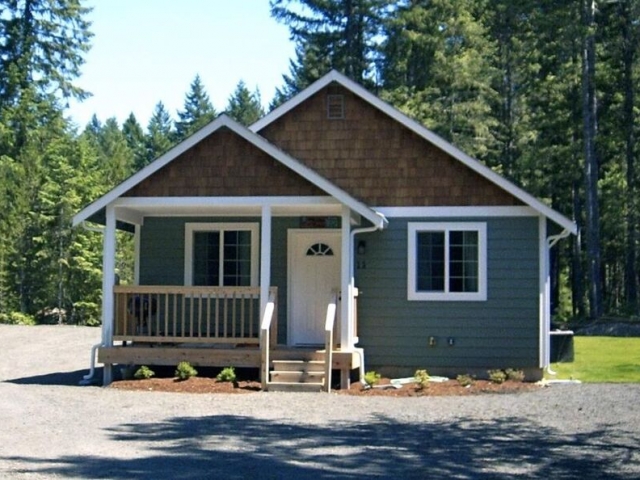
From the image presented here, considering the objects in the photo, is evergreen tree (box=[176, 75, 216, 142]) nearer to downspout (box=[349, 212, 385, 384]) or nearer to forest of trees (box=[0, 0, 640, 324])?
forest of trees (box=[0, 0, 640, 324])

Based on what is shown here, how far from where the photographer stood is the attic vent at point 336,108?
60.5ft

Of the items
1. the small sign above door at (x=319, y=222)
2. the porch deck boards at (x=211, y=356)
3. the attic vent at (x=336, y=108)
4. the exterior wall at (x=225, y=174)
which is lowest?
the porch deck boards at (x=211, y=356)

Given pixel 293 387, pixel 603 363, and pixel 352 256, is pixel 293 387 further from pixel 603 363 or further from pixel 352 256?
pixel 603 363

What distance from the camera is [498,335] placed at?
17.5 m

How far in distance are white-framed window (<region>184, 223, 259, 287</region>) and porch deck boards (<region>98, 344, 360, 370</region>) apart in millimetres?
2083

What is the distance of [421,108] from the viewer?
3791cm

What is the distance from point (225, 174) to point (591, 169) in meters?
18.3

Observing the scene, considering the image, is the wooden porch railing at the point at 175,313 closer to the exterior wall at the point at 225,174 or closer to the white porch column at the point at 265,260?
the white porch column at the point at 265,260

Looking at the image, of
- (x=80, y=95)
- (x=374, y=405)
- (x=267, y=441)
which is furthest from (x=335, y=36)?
(x=267, y=441)

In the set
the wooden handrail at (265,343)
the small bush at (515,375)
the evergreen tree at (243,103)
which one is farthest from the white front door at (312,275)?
the evergreen tree at (243,103)

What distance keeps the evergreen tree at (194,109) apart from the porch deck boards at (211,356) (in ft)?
197

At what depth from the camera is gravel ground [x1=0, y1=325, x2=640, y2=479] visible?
9.02 m

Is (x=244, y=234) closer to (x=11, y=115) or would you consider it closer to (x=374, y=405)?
(x=374, y=405)

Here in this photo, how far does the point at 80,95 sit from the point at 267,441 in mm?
36926
